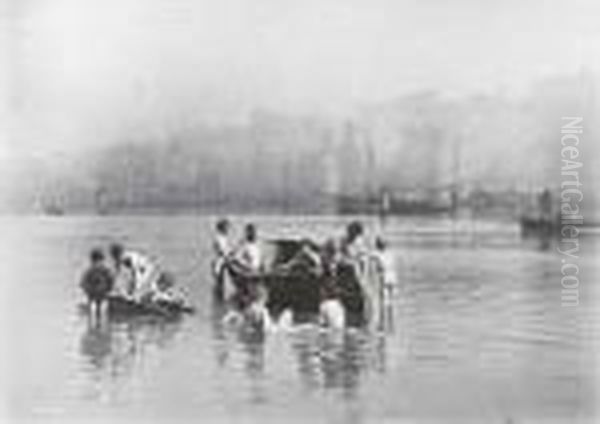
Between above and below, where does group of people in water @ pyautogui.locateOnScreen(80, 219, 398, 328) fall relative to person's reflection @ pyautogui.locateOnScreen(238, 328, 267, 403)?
above

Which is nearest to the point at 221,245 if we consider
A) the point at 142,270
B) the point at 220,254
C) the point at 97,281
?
the point at 220,254

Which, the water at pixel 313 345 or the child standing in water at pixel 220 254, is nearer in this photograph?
the water at pixel 313 345

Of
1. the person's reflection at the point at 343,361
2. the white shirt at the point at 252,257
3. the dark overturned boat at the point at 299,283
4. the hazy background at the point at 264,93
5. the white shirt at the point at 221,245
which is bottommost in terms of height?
the person's reflection at the point at 343,361

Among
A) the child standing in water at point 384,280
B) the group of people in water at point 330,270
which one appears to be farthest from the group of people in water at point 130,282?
the child standing in water at point 384,280

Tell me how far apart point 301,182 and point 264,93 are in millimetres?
225

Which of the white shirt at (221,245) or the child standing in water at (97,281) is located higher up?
the white shirt at (221,245)

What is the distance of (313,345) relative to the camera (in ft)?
7.85

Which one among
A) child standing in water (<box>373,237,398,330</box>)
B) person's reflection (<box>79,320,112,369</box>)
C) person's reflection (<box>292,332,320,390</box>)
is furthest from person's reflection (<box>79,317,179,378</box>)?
child standing in water (<box>373,237,398,330</box>)

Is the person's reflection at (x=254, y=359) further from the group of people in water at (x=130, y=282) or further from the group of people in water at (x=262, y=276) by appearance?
the group of people in water at (x=130, y=282)

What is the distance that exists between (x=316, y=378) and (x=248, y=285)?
26 cm

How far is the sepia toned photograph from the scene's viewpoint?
2406 mm

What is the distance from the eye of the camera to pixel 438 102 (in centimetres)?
245

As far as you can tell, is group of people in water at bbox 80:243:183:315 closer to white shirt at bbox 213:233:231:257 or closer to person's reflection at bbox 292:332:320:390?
white shirt at bbox 213:233:231:257

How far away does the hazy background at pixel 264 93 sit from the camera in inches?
96.1
